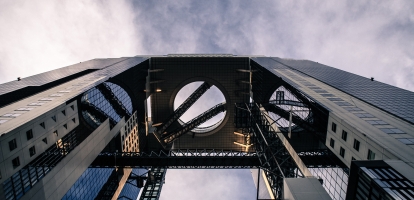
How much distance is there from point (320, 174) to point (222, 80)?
37.1 metres

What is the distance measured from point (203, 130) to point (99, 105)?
37669 mm

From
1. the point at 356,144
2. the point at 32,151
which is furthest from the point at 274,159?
the point at 32,151

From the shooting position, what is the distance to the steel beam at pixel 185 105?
209ft

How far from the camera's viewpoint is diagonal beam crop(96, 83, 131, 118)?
4254 cm

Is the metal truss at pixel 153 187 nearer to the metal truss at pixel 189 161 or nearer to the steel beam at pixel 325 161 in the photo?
the metal truss at pixel 189 161

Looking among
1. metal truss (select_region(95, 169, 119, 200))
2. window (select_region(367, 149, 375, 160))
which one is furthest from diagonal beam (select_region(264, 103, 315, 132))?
metal truss (select_region(95, 169, 119, 200))

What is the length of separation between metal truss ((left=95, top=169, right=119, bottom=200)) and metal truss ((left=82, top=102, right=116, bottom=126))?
37.7 feet

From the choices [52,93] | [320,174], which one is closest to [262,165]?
[320,174]

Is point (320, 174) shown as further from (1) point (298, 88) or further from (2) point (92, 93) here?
(2) point (92, 93)

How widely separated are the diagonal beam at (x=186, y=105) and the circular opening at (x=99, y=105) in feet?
48.4

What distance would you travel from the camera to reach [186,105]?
63906 mm

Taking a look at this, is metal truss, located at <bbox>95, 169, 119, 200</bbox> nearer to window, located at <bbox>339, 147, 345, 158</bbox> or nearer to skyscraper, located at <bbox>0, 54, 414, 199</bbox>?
skyscraper, located at <bbox>0, 54, 414, 199</bbox>

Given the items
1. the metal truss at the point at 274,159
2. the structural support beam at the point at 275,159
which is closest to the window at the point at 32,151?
the structural support beam at the point at 275,159

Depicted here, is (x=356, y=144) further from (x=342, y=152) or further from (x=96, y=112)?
(x=96, y=112)
